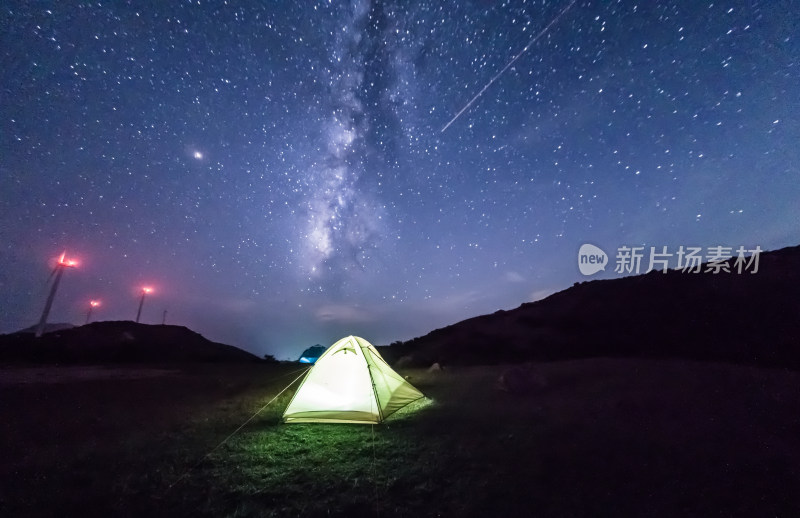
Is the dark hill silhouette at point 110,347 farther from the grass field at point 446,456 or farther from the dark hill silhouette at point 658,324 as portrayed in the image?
the dark hill silhouette at point 658,324

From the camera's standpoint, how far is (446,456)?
18.3ft

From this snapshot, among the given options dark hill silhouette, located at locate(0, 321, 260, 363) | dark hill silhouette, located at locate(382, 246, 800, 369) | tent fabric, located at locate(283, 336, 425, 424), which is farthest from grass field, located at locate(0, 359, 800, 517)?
dark hill silhouette, located at locate(0, 321, 260, 363)

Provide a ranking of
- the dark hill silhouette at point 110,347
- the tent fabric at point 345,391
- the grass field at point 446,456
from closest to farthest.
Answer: the grass field at point 446,456 < the tent fabric at point 345,391 < the dark hill silhouette at point 110,347

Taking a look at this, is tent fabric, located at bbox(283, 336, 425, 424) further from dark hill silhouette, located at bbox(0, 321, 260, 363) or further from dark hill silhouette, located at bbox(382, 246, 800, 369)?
dark hill silhouette, located at bbox(0, 321, 260, 363)

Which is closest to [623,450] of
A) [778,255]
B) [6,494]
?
[6,494]

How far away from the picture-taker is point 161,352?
27.8 metres

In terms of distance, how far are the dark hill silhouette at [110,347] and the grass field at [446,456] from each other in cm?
1873

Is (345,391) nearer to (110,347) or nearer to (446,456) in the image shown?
(446,456)

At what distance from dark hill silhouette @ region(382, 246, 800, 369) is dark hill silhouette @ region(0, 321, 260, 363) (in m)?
20.2

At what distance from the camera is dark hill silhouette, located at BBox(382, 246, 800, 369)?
54.5 ft

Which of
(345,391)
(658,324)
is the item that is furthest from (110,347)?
(658,324)

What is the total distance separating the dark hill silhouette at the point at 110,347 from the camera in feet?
75.2

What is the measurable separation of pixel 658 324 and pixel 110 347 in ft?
139

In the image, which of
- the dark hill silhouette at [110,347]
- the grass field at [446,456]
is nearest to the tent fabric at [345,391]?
the grass field at [446,456]
